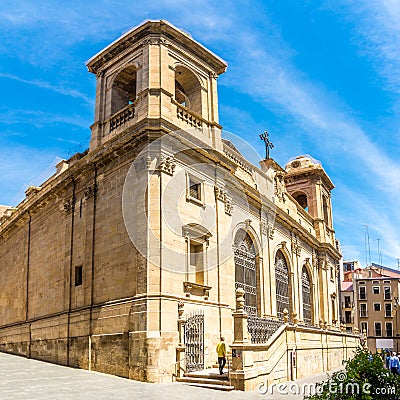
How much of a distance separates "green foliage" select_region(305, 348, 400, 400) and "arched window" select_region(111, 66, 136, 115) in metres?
15.3

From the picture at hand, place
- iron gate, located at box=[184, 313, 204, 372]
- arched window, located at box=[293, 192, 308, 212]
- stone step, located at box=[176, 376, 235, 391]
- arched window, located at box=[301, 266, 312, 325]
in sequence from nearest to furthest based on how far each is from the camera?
stone step, located at box=[176, 376, 235, 391] → iron gate, located at box=[184, 313, 204, 372] → arched window, located at box=[301, 266, 312, 325] → arched window, located at box=[293, 192, 308, 212]

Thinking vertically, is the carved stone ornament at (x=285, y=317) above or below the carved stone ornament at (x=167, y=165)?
below

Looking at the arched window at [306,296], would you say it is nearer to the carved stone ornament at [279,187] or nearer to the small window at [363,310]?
the carved stone ornament at [279,187]

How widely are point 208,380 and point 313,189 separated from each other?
964 inches

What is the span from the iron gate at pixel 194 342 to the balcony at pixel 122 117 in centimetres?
742

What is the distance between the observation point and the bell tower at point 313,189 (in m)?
36.4

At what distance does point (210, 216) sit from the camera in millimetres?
19078

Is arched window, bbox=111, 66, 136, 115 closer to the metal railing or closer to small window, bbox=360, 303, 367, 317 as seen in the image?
the metal railing

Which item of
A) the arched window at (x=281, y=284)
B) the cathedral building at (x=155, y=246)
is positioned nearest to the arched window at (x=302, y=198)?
the arched window at (x=281, y=284)

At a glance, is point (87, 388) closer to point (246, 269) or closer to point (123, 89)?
point (246, 269)

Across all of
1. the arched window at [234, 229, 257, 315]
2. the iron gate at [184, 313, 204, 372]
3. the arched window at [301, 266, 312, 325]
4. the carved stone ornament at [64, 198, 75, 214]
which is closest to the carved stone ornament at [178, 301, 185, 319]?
the iron gate at [184, 313, 204, 372]

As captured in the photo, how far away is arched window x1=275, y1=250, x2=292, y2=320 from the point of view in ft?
89.0

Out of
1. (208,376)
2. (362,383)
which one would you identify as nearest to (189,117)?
(208,376)

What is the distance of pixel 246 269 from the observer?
2325cm
